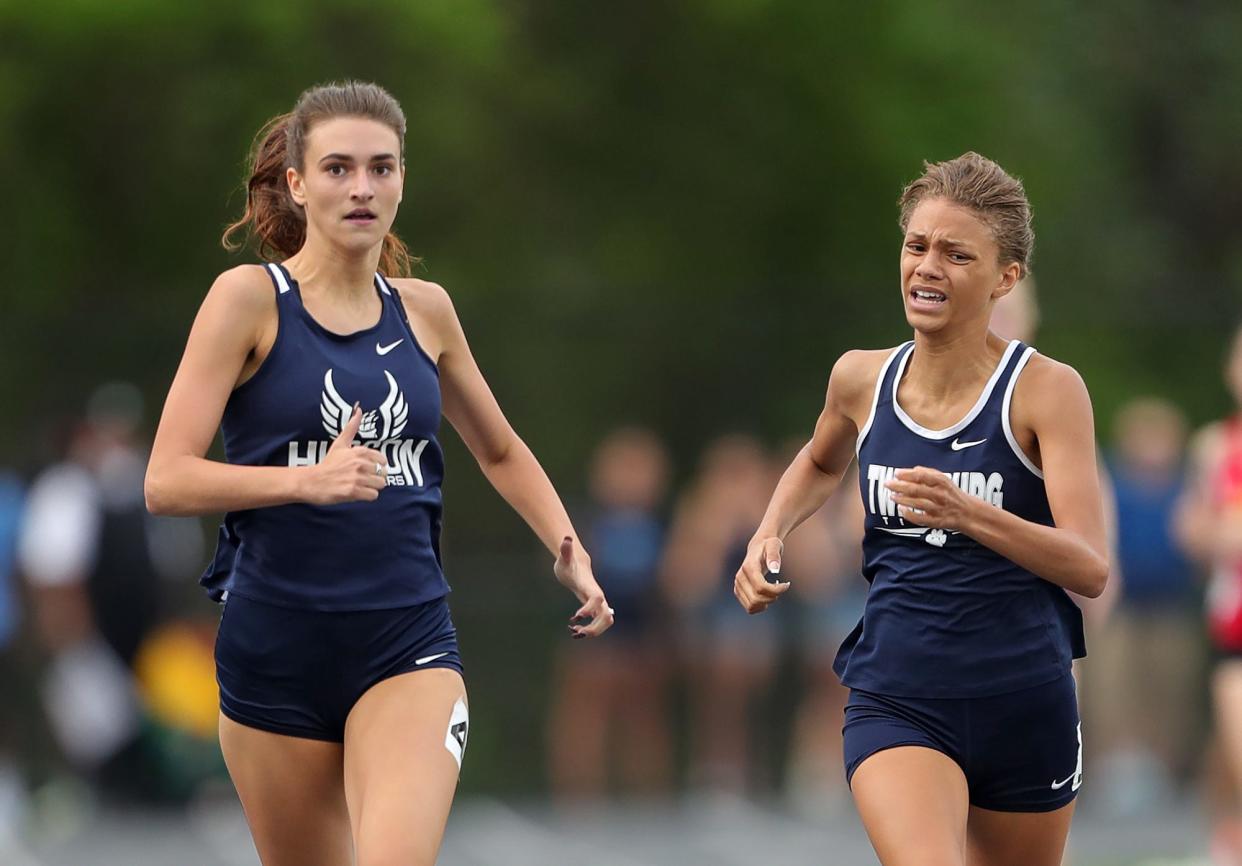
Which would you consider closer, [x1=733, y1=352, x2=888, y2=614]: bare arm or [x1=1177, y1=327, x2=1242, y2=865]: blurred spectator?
[x1=733, y1=352, x2=888, y2=614]: bare arm

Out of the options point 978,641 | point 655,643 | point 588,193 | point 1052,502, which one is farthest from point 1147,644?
point 1052,502

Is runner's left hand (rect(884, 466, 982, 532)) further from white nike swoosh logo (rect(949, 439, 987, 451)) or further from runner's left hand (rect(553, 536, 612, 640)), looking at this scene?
runner's left hand (rect(553, 536, 612, 640))

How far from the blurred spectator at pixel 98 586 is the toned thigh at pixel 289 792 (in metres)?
8.25

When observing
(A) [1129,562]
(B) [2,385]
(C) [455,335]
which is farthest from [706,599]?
(C) [455,335]

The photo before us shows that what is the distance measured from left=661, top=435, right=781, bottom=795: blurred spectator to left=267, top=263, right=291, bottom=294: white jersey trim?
29.9 feet

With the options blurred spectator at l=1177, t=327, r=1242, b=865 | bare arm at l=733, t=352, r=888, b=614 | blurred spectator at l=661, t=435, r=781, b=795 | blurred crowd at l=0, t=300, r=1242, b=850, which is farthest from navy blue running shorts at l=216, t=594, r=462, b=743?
blurred spectator at l=661, t=435, r=781, b=795

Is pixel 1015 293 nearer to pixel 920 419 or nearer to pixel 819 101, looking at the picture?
pixel 920 419

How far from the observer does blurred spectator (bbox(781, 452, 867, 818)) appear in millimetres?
14633

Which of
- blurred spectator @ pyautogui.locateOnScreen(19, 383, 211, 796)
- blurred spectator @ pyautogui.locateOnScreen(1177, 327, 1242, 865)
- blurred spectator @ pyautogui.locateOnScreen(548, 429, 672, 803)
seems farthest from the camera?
blurred spectator @ pyautogui.locateOnScreen(548, 429, 672, 803)

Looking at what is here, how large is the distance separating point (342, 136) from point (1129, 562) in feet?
34.4

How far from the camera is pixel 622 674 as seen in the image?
14805 mm

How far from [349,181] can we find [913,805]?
2.15m

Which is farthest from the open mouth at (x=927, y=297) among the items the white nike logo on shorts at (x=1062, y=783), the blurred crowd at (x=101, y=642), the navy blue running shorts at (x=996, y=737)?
the blurred crowd at (x=101, y=642)

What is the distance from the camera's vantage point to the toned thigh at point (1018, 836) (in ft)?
18.0
